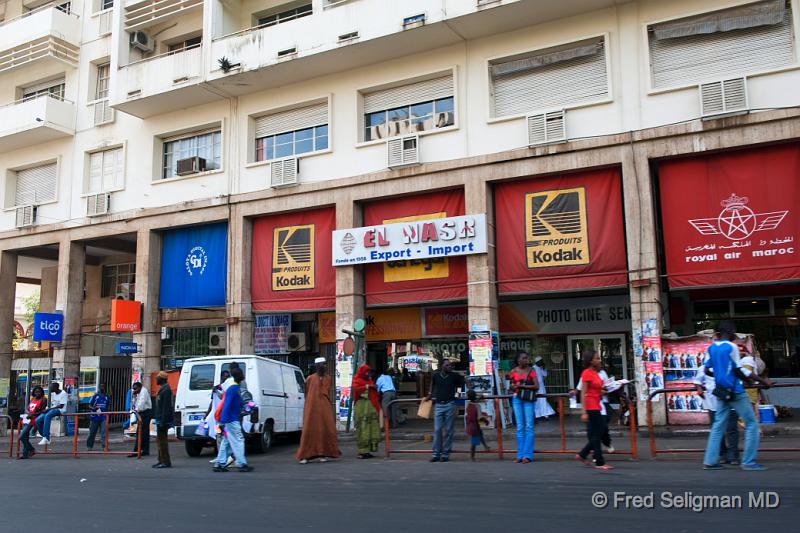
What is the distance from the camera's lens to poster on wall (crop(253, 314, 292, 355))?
21.8 m

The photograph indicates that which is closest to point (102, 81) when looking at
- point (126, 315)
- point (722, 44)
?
point (126, 315)

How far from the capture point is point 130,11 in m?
22.5

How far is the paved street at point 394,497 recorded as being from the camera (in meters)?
6.61

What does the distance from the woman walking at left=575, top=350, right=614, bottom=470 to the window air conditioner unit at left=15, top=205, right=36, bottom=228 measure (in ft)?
69.6

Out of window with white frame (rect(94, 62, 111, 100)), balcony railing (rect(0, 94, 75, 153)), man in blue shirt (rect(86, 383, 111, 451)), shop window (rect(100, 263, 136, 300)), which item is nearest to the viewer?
man in blue shirt (rect(86, 383, 111, 451))

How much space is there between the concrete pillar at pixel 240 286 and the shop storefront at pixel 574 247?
7.58m

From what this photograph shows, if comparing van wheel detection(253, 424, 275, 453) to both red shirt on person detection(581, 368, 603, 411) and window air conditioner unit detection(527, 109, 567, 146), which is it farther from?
window air conditioner unit detection(527, 109, 567, 146)

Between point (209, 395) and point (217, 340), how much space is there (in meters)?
9.80

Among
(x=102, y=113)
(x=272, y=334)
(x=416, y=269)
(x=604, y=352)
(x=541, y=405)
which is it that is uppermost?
(x=102, y=113)

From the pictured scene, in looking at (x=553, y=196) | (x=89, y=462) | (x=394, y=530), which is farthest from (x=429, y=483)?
(x=553, y=196)

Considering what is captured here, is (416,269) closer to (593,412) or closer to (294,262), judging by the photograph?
(294,262)

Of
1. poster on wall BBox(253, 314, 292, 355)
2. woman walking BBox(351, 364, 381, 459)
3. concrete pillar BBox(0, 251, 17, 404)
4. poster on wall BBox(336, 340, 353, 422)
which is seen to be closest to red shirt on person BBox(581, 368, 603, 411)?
woman walking BBox(351, 364, 381, 459)

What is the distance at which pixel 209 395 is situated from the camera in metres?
14.3

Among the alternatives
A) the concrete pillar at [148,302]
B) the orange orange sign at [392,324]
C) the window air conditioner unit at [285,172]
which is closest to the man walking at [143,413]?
the concrete pillar at [148,302]
